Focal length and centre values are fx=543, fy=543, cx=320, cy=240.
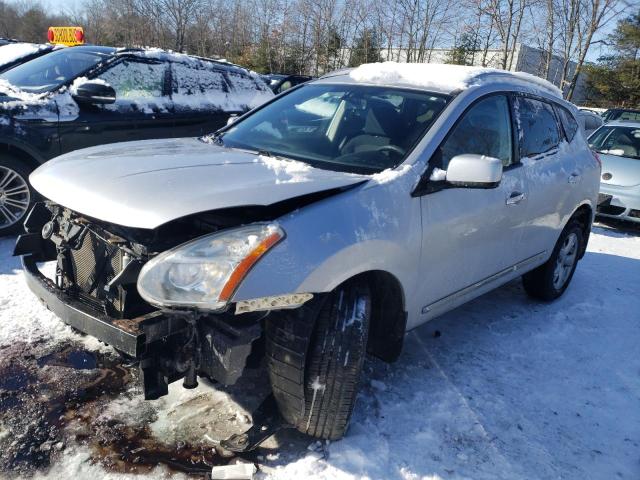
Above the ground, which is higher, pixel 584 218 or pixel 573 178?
pixel 573 178

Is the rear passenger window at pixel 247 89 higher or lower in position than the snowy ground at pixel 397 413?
higher

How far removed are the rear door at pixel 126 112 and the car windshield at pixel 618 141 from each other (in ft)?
22.9

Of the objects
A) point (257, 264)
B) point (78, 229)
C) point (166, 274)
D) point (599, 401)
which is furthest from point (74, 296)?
point (599, 401)

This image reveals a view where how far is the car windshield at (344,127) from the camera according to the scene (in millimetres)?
2942

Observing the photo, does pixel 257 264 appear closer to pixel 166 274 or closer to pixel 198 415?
pixel 166 274

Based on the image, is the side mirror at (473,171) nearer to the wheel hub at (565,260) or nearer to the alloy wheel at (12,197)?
the wheel hub at (565,260)

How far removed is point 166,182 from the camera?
2.30m

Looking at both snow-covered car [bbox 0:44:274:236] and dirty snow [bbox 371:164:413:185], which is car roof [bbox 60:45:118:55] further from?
dirty snow [bbox 371:164:413:185]

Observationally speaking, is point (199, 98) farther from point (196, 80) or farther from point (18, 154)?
point (18, 154)

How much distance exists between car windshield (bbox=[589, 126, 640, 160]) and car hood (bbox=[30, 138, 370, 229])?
7721mm

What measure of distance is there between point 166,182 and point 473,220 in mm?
1718

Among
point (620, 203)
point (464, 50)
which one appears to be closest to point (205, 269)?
point (620, 203)

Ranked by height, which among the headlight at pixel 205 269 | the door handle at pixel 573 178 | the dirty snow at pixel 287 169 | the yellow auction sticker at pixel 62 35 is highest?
the yellow auction sticker at pixel 62 35

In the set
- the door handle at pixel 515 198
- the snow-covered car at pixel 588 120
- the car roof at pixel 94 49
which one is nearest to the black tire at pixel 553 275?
the snow-covered car at pixel 588 120
